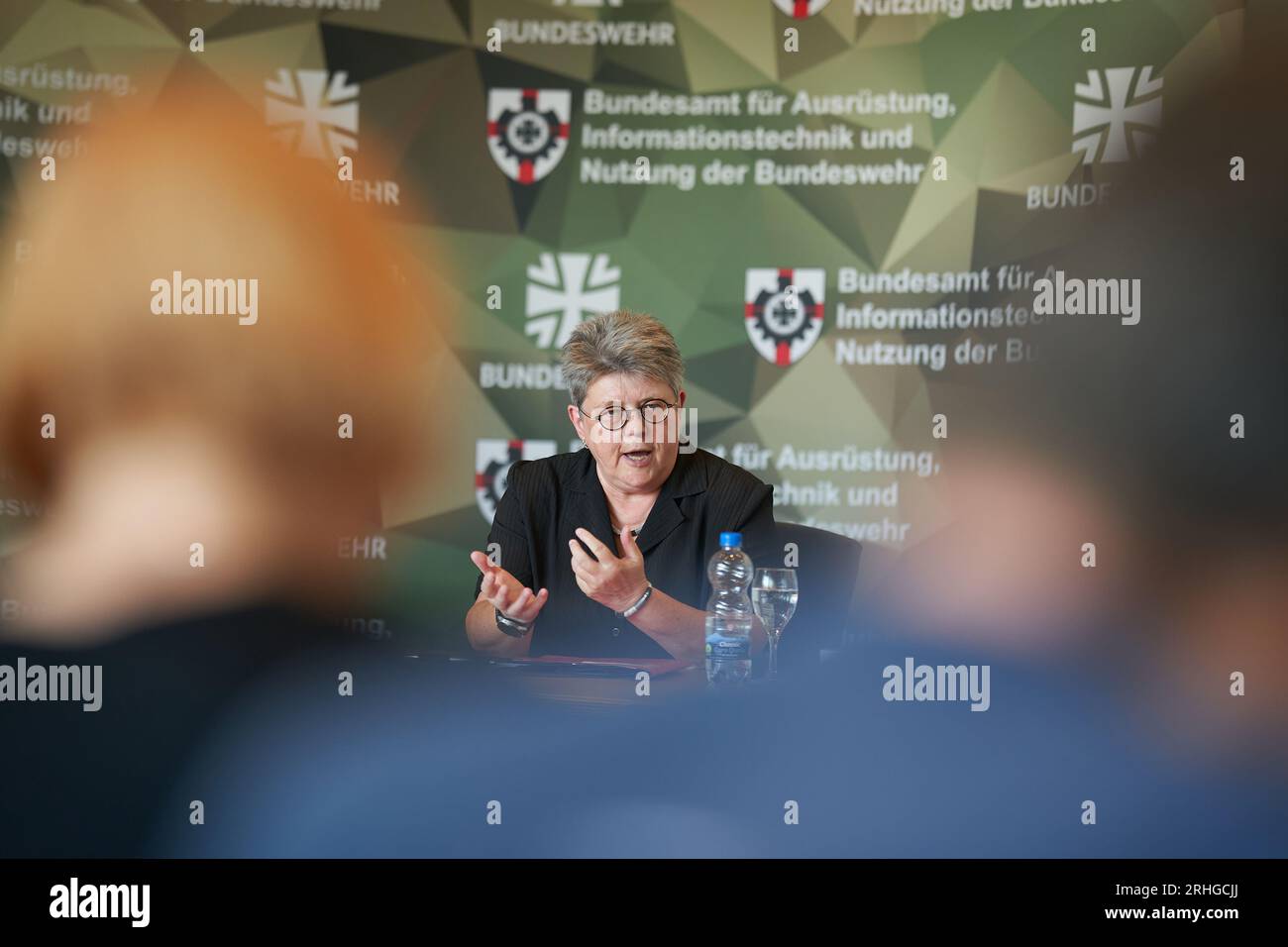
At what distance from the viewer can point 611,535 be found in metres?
2.57

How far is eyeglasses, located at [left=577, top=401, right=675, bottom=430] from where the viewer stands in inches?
98.7

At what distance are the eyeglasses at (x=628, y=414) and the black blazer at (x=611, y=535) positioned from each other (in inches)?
5.9

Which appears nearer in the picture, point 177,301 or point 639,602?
point 639,602

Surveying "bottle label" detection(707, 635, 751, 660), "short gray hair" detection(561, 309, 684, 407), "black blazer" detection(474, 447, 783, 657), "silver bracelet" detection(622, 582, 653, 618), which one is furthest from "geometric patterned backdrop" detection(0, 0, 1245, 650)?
"silver bracelet" detection(622, 582, 653, 618)

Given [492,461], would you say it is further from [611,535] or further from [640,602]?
[640,602]

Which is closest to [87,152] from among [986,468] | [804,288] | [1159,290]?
[804,288]

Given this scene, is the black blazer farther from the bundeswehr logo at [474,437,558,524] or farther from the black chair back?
the bundeswehr logo at [474,437,558,524]

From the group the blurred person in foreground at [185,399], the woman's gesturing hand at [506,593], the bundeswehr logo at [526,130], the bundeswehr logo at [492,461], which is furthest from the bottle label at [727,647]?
the bundeswehr logo at [526,130]

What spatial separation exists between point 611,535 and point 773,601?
401 mm

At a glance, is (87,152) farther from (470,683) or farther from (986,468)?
(986,468)

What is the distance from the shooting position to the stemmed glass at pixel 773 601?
2420mm

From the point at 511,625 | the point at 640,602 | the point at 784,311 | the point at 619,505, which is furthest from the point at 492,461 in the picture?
the point at 640,602

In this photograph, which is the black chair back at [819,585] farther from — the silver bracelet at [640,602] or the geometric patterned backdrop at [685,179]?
the geometric patterned backdrop at [685,179]

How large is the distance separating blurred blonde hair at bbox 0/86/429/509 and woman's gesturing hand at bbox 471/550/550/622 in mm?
1654
